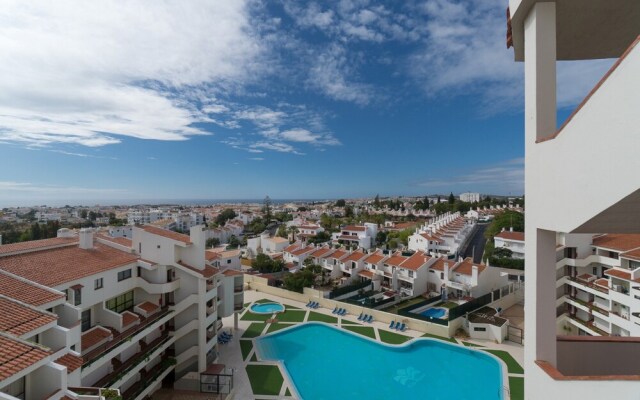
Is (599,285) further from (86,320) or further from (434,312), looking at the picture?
(86,320)

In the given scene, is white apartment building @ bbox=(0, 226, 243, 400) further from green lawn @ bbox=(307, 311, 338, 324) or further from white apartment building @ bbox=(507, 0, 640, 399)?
white apartment building @ bbox=(507, 0, 640, 399)

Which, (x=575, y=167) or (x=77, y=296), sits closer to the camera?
(x=575, y=167)

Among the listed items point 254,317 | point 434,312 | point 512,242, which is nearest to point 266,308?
point 254,317

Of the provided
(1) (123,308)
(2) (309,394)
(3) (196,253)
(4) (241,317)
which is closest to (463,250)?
(4) (241,317)

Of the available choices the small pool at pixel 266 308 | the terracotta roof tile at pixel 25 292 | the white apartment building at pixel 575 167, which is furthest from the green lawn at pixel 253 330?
the white apartment building at pixel 575 167

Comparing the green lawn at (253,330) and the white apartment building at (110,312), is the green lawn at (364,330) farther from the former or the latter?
the white apartment building at (110,312)

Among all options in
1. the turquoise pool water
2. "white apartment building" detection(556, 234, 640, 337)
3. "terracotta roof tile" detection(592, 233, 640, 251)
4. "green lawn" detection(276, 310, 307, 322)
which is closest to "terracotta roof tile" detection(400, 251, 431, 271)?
the turquoise pool water
